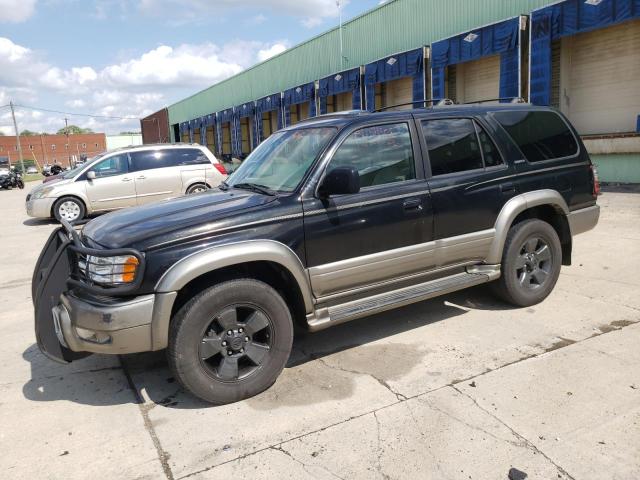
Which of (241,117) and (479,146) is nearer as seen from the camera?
(479,146)

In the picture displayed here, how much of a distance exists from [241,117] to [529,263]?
112 feet

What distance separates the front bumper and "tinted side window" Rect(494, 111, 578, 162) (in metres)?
10.7

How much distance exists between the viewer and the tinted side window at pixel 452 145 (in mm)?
4297

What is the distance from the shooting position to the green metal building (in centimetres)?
1362

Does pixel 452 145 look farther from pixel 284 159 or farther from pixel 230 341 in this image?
pixel 230 341

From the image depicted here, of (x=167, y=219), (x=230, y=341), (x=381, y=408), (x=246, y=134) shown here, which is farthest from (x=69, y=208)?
(x=246, y=134)

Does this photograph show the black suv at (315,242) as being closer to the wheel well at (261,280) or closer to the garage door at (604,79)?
the wheel well at (261,280)

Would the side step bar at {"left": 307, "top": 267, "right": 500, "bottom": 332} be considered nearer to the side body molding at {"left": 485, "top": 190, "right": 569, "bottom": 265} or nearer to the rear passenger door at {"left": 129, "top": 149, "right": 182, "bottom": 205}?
the side body molding at {"left": 485, "top": 190, "right": 569, "bottom": 265}

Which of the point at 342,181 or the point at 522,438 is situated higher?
the point at 342,181

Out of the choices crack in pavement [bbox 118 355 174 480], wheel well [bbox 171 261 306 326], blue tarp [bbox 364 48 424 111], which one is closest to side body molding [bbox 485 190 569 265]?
wheel well [bbox 171 261 306 326]

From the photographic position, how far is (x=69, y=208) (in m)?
12.0

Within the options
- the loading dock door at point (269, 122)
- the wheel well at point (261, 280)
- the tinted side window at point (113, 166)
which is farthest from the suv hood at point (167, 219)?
the loading dock door at point (269, 122)

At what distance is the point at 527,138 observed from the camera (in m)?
4.82

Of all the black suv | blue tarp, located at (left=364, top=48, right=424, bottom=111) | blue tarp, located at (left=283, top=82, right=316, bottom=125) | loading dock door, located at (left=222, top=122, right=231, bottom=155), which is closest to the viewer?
the black suv
